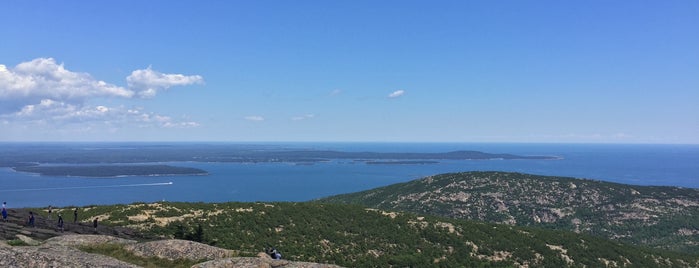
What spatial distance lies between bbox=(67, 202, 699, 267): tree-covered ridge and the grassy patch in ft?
39.6

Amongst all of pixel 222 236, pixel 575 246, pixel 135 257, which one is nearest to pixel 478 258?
pixel 575 246

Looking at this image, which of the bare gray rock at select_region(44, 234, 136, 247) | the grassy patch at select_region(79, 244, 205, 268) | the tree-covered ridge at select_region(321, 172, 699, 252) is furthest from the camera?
the tree-covered ridge at select_region(321, 172, 699, 252)

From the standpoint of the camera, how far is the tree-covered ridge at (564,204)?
110000 millimetres

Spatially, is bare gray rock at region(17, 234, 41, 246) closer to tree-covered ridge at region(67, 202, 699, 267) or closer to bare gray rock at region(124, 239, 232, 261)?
bare gray rock at region(124, 239, 232, 261)

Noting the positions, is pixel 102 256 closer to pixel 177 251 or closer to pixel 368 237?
pixel 177 251

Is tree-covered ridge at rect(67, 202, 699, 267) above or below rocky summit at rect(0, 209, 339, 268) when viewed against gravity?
below

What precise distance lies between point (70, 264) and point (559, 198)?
474 feet

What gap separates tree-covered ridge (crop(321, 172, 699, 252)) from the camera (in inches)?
4331

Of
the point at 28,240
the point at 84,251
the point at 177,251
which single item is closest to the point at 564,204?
the point at 177,251

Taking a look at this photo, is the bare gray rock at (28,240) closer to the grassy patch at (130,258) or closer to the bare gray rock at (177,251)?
the grassy patch at (130,258)

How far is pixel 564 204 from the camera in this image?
130m

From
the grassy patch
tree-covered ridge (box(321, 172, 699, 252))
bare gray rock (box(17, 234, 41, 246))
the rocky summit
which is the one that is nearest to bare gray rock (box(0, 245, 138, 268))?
the rocky summit

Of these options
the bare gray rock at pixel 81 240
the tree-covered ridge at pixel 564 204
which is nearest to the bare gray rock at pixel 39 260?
the bare gray rock at pixel 81 240

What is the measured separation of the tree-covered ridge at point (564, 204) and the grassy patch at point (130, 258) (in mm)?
104121
